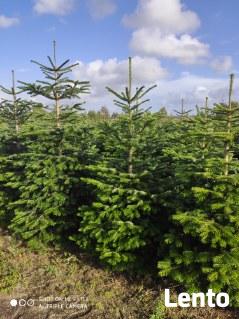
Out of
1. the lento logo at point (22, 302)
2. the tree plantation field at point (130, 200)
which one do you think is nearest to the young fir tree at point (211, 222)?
the tree plantation field at point (130, 200)

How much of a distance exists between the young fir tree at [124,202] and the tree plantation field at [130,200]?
0.02 m

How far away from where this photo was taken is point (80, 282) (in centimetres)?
805

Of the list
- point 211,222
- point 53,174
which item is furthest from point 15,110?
point 211,222

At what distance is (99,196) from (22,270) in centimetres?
293

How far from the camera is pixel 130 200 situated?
7262 mm

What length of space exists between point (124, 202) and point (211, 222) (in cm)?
192

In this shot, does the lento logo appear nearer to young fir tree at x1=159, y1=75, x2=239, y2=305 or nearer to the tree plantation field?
the tree plantation field

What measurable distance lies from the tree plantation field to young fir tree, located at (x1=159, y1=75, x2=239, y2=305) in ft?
0.06

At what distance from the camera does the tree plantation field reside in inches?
244

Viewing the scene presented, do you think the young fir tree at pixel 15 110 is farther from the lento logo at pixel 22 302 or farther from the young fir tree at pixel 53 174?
the lento logo at pixel 22 302

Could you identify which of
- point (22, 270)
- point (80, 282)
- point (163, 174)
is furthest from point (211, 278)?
point (22, 270)

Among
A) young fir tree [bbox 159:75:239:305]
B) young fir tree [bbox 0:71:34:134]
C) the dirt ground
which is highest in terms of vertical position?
young fir tree [bbox 0:71:34:134]

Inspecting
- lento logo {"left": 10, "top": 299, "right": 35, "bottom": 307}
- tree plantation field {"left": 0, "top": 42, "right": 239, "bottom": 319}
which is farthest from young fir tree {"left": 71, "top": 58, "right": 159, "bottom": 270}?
lento logo {"left": 10, "top": 299, "right": 35, "bottom": 307}

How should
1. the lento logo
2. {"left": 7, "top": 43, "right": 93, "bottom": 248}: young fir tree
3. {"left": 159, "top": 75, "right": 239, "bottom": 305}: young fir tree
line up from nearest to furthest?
{"left": 159, "top": 75, "right": 239, "bottom": 305}: young fir tree, the lento logo, {"left": 7, "top": 43, "right": 93, "bottom": 248}: young fir tree
